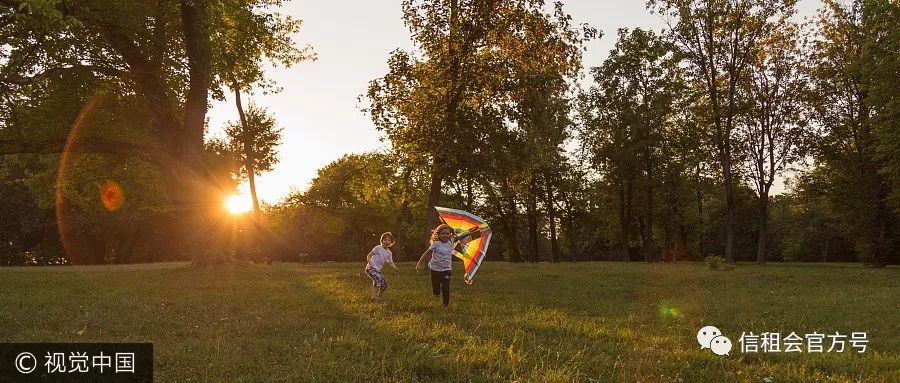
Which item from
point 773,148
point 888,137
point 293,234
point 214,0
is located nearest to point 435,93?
point 214,0

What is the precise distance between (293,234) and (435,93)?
54.5 meters

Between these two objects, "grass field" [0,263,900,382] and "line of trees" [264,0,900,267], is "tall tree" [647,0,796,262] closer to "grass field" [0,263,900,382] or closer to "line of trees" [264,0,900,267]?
"line of trees" [264,0,900,267]

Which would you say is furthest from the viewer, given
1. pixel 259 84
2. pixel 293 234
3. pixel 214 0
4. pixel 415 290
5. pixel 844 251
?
pixel 844 251

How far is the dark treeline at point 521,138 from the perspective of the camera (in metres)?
26.3

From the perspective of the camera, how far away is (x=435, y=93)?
26.7m

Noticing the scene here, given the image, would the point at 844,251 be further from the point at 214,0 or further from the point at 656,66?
the point at 214,0

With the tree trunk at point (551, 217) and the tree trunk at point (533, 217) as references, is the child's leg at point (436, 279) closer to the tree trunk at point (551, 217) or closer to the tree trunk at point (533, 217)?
the tree trunk at point (533, 217)

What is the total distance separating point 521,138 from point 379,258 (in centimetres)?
1359

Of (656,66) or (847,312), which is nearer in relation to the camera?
(847,312)

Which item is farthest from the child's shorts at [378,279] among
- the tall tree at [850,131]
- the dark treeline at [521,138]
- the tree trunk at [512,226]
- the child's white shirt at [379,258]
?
the tree trunk at [512,226]

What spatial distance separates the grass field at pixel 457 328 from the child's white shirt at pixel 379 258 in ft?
3.10

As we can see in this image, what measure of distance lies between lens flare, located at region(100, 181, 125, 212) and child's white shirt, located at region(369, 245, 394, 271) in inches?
996

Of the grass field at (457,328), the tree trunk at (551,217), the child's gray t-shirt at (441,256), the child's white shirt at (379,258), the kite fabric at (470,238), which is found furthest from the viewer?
the tree trunk at (551,217)

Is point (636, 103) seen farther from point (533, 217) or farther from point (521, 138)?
point (521, 138)
